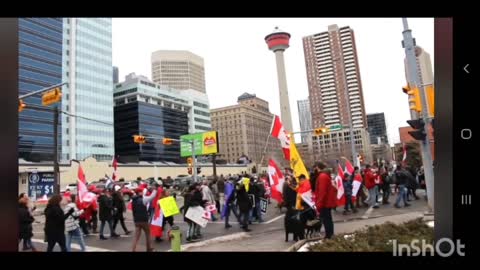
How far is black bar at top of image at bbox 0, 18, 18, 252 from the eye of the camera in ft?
17.5

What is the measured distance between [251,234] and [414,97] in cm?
526

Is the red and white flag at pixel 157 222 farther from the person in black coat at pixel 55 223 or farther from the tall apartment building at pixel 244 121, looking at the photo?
Answer: the tall apartment building at pixel 244 121

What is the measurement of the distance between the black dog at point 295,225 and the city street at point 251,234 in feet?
0.66

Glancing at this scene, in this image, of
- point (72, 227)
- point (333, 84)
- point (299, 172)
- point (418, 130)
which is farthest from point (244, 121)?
point (72, 227)

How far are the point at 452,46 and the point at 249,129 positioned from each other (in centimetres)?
2710

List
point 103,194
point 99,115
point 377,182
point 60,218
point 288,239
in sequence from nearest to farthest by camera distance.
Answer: point 60,218
point 288,239
point 103,194
point 377,182
point 99,115

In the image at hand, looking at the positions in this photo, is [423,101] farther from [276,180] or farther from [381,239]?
[381,239]

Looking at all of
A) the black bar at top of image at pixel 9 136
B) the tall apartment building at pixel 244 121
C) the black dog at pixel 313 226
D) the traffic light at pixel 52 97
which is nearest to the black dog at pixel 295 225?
the black dog at pixel 313 226

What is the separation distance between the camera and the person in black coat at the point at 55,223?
22.1 feet

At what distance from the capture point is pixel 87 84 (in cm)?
2527

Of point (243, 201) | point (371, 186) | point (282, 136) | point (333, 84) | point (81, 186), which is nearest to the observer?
point (282, 136)
